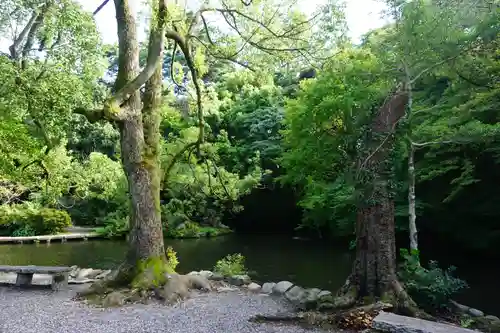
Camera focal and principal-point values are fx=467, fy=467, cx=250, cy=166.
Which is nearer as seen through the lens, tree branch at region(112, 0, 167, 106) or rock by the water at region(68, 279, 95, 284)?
tree branch at region(112, 0, 167, 106)

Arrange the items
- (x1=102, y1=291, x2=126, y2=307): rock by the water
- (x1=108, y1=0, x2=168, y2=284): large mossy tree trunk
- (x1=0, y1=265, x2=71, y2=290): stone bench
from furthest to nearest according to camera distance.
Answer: (x1=0, y1=265, x2=71, y2=290): stone bench → (x1=108, y1=0, x2=168, y2=284): large mossy tree trunk → (x1=102, y1=291, x2=126, y2=307): rock by the water

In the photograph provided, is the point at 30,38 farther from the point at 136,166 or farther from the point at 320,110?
the point at 320,110

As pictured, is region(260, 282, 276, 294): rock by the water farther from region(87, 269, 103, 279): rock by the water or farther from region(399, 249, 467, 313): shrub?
region(87, 269, 103, 279): rock by the water

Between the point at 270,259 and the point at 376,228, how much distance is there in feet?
29.6

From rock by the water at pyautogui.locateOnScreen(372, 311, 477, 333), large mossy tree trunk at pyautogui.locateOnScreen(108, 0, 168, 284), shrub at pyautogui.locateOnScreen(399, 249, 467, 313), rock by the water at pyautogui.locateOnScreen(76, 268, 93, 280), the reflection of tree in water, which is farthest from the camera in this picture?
the reflection of tree in water

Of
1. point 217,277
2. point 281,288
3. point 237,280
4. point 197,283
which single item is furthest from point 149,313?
point 217,277

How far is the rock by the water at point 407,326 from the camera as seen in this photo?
15.6ft

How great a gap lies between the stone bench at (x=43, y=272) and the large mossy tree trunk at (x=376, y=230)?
481cm

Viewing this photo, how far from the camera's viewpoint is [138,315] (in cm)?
613

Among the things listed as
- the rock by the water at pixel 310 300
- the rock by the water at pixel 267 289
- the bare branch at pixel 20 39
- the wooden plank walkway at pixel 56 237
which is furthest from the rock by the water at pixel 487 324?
the wooden plank walkway at pixel 56 237

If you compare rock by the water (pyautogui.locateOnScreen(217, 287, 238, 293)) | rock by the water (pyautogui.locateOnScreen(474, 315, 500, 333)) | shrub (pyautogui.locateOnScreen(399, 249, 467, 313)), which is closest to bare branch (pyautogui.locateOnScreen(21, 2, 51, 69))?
rock by the water (pyautogui.locateOnScreen(217, 287, 238, 293))

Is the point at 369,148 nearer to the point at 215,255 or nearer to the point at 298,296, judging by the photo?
the point at 298,296

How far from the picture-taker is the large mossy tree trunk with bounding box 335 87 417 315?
20.2 feet

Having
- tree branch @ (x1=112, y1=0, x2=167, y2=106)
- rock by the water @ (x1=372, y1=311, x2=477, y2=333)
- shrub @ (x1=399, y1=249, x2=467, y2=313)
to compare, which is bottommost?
rock by the water @ (x1=372, y1=311, x2=477, y2=333)
